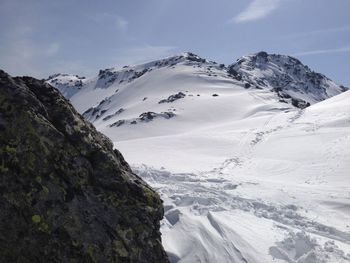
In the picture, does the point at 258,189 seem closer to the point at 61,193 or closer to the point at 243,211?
the point at 243,211

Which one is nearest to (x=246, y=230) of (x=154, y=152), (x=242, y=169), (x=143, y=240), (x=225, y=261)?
(x=225, y=261)

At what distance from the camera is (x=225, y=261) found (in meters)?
9.09

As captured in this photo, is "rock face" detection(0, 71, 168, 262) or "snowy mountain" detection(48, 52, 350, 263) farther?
"snowy mountain" detection(48, 52, 350, 263)

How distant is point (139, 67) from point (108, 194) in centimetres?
19530

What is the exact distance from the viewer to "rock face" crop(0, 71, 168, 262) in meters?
5.26

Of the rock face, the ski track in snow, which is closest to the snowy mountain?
the ski track in snow

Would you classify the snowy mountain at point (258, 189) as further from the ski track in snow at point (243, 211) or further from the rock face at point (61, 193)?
the rock face at point (61, 193)

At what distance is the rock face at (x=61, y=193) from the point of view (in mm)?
5262

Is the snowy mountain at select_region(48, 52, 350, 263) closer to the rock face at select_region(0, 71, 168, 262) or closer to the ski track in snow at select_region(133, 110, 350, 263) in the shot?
the ski track in snow at select_region(133, 110, 350, 263)

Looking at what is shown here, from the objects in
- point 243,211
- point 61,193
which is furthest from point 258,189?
point 61,193

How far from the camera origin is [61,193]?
5.60 m

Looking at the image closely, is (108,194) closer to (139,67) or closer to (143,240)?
(143,240)

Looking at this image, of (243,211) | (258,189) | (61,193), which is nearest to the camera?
(61,193)

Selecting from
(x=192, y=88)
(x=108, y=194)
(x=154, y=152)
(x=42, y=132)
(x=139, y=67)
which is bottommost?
(x=108, y=194)
